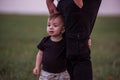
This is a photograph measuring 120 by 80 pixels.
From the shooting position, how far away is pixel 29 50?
8.14m

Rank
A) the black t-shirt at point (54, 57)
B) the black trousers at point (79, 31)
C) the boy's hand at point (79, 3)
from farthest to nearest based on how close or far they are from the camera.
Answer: the black t-shirt at point (54, 57), the black trousers at point (79, 31), the boy's hand at point (79, 3)

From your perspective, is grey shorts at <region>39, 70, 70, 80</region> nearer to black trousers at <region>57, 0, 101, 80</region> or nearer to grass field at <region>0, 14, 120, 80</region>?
black trousers at <region>57, 0, 101, 80</region>

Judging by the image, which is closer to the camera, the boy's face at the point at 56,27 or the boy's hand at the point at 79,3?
the boy's hand at the point at 79,3

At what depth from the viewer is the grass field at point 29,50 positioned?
606 cm


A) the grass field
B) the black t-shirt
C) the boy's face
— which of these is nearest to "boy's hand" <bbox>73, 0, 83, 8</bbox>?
the boy's face

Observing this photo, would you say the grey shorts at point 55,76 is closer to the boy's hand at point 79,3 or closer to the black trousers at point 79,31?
the black trousers at point 79,31

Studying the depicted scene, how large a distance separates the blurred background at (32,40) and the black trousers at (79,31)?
148 centimetres

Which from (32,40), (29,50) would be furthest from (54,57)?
(32,40)

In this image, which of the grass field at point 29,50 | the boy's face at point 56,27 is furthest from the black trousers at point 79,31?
the grass field at point 29,50

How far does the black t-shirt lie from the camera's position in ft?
14.5

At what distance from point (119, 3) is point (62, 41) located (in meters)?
16.4

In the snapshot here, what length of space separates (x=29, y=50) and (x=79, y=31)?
13.2ft

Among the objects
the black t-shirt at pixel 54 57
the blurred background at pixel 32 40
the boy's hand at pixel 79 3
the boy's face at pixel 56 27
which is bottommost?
the blurred background at pixel 32 40

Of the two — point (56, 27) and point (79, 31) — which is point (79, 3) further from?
point (56, 27)
